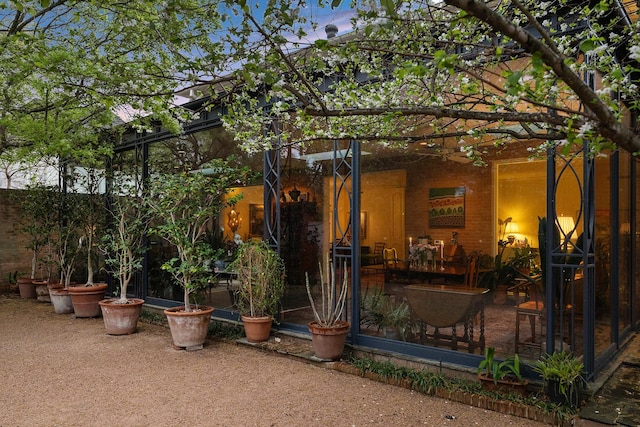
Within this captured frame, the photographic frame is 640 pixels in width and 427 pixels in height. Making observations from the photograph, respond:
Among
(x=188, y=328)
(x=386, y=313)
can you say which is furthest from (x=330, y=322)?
(x=188, y=328)

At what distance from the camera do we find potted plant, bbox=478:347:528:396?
4.22 meters

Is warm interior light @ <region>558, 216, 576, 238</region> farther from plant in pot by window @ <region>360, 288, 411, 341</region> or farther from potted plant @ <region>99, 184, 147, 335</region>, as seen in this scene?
potted plant @ <region>99, 184, 147, 335</region>

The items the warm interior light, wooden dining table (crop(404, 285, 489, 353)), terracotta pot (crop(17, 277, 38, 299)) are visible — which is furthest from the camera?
terracotta pot (crop(17, 277, 38, 299))

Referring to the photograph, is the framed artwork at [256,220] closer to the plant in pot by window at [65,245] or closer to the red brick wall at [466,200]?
the red brick wall at [466,200]

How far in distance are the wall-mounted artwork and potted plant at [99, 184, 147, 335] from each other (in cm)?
448

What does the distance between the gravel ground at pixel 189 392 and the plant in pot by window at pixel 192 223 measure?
0.39m

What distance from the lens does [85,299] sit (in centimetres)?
827

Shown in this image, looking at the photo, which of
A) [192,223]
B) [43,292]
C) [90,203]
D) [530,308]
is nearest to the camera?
[530,308]

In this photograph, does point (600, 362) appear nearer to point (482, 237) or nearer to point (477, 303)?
point (477, 303)

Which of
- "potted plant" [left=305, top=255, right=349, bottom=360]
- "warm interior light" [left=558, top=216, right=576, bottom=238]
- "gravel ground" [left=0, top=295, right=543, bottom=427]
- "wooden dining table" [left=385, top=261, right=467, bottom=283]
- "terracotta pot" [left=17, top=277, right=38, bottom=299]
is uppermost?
"warm interior light" [left=558, top=216, right=576, bottom=238]

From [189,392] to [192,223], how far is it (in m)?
2.82

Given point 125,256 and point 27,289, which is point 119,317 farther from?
point 27,289

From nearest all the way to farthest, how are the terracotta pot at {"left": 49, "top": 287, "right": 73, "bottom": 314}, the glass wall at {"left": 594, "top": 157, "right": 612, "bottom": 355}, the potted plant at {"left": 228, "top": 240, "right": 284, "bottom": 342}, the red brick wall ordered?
the glass wall at {"left": 594, "top": 157, "right": 612, "bottom": 355} < the red brick wall < the potted plant at {"left": 228, "top": 240, "right": 284, "bottom": 342} < the terracotta pot at {"left": 49, "top": 287, "right": 73, "bottom": 314}

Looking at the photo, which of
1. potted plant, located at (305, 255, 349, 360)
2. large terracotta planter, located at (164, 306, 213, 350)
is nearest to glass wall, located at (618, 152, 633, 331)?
potted plant, located at (305, 255, 349, 360)
